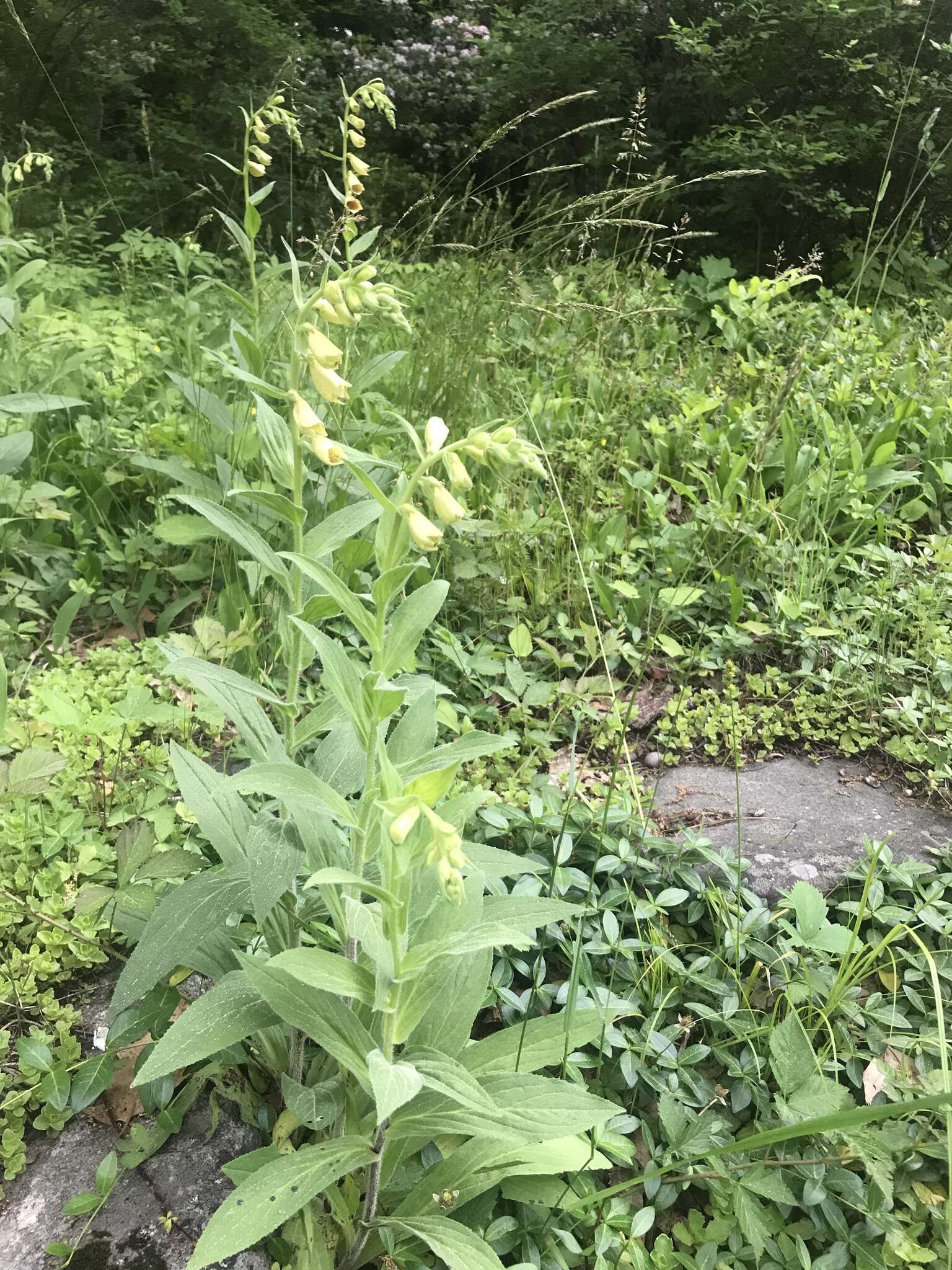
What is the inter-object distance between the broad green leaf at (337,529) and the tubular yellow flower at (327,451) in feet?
0.63

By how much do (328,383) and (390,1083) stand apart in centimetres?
93

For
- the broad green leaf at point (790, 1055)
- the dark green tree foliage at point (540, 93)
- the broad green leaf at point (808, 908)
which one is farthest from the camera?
the dark green tree foliage at point (540, 93)

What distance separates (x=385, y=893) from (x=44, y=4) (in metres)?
7.33

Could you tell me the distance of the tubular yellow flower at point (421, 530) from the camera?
0.94m

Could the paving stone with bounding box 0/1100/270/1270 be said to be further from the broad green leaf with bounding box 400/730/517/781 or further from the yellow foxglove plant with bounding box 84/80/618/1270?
the broad green leaf with bounding box 400/730/517/781

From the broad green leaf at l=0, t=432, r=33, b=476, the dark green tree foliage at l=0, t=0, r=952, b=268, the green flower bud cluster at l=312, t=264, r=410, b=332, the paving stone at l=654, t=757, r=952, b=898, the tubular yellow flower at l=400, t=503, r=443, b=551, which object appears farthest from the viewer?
the dark green tree foliage at l=0, t=0, r=952, b=268

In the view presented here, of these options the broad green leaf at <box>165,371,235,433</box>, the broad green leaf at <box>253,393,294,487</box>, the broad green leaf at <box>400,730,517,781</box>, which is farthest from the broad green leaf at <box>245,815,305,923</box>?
the broad green leaf at <box>165,371,235,433</box>

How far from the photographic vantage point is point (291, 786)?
3.45ft

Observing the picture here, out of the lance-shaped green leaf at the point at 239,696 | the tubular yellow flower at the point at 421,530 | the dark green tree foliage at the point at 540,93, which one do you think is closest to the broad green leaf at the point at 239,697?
the lance-shaped green leaf at the point at 239,696

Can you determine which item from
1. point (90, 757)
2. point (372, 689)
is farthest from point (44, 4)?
point (372, 689)

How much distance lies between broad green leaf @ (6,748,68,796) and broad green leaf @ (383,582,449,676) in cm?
80

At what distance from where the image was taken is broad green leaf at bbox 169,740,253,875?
4.22 feet

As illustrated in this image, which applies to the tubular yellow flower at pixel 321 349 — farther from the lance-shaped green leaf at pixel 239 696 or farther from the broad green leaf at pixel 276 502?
the lance-shaped green leaf at pixel 239 696

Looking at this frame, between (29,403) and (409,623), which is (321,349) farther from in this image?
(29,403)
